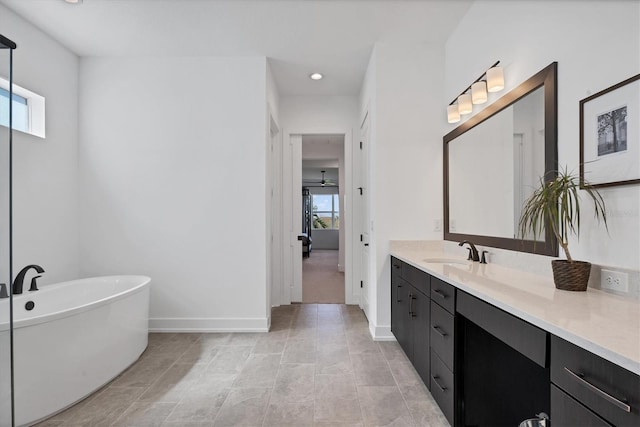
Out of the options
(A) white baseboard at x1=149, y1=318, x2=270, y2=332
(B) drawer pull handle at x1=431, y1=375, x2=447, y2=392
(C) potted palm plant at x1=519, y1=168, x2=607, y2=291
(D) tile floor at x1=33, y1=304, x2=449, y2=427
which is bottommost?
(D) tile floor at x1=33, y1=304, x2=449, y2=427

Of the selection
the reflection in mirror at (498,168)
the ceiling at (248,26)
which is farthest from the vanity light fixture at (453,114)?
the ceiling at (248,26)

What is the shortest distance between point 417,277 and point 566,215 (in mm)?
1033

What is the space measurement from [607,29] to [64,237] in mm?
4240

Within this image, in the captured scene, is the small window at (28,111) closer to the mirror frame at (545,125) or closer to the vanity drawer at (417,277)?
the vanity drawer at (417,277)

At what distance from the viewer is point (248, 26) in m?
2.77

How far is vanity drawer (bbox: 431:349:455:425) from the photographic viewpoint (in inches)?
67.6

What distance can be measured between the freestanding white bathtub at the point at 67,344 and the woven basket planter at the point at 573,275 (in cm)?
253

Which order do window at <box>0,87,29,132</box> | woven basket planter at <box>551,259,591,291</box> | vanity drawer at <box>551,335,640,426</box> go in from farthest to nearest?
1. window at <box>0,87,29,132</box>
2. woven basket planter at <box>551,259,591,291</box>
3. vanity drawer at <box>551,335,640,426</box>

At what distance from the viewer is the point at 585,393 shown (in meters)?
0.86

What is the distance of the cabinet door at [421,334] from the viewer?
6.86 feet

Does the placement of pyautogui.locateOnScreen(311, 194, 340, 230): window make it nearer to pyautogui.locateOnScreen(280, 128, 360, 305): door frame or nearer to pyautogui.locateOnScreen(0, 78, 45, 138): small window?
pyautogui.locateOnScreen(280, 128, 360, 305): door frame

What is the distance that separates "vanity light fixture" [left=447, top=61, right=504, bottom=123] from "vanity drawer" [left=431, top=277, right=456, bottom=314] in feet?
4.45

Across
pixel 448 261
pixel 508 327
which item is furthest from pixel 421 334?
pixel 508 327

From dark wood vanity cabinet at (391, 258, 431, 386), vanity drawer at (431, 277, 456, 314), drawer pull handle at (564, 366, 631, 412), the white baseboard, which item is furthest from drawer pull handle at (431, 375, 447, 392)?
the white baseboard
